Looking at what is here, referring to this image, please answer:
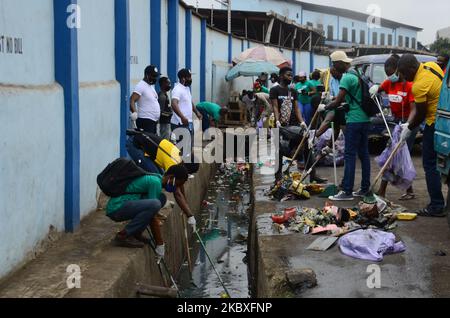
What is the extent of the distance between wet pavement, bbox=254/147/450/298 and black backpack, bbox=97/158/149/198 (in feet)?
4.77

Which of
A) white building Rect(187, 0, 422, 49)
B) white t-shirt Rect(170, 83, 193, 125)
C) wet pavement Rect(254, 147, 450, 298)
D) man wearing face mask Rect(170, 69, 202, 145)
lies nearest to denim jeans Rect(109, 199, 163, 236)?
wet pavement Rect(254, 147, 450, 298)

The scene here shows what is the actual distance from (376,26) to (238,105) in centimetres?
3439

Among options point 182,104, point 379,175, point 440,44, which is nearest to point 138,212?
point 379,175

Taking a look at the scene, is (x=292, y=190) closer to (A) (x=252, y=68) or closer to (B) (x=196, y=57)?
(B) (x=196, y=57)

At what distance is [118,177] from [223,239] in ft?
12.7

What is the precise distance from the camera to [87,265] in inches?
194

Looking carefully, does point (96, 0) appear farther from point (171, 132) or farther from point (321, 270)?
point (321, 270)

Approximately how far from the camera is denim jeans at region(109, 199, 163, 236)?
17.6 ft

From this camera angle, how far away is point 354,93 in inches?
297

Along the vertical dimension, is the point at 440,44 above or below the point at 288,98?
above

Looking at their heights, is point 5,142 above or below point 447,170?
above

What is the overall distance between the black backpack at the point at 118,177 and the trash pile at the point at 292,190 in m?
3.10

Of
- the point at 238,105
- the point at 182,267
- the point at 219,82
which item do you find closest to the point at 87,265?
the point at 182,267

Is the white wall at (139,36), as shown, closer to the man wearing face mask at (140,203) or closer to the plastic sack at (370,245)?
the man wearing face mask at (140,203)
